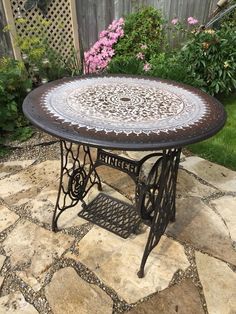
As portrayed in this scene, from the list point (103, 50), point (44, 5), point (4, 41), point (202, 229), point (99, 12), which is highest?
point (44, 5)

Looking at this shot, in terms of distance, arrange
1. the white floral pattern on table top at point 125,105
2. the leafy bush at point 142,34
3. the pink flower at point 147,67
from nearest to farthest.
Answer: the white floral pattern on table top at point 125,105, the pink flower at point 147,67, the leafy bush at point 142,34

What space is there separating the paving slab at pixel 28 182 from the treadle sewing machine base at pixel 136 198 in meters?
0.16

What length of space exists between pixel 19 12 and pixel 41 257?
Result: 2.74m

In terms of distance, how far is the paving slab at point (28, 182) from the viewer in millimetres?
2119

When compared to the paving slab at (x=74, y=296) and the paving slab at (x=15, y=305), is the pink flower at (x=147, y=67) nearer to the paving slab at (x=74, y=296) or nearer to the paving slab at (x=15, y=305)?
the paving slab at (x=74, y=296)

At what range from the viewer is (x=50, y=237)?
1785 millimetres

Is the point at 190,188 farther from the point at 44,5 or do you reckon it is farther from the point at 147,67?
the point at 44,5

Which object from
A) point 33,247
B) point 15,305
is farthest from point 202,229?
point 15,305

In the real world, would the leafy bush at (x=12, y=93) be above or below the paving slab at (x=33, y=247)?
above

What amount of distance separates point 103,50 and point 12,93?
1367mm

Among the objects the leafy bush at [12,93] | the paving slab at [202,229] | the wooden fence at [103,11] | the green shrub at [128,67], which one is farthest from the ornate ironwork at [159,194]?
the wooden fence at [103,11]

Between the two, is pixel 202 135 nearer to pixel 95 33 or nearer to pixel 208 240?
pixel 208 240

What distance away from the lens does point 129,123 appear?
1268 mm

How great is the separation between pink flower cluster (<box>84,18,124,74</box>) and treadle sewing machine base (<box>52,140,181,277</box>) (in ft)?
6.30
